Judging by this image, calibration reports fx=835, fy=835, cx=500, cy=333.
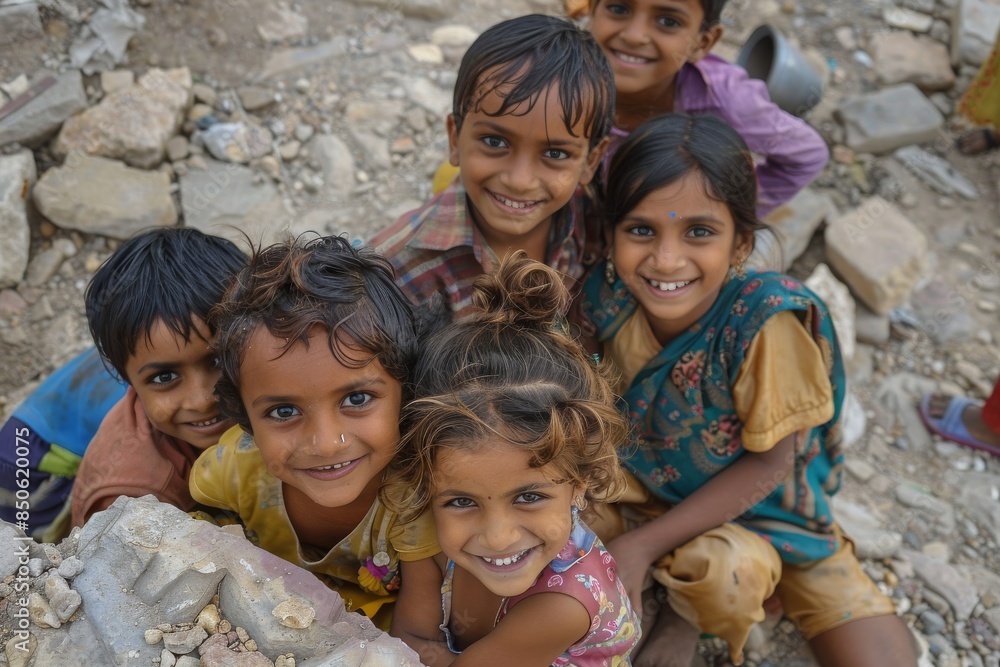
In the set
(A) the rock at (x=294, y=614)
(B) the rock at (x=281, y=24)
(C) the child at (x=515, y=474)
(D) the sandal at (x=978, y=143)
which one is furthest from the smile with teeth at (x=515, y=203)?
(D) the sandal at (x=978, y=143)

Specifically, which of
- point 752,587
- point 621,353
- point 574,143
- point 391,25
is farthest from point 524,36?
point 391,25

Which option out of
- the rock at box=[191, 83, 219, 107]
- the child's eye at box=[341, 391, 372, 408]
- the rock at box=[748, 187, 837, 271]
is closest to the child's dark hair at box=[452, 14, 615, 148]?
the child's eye at box=[341, 391, 372, 408]

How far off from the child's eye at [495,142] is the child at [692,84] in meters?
0.69

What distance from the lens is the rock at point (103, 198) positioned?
3361mm

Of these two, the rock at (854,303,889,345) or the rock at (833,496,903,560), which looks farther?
the rock at (854,303,889,345)

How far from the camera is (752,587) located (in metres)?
2.19

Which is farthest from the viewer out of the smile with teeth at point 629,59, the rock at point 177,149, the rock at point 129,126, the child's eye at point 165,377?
the rock at point 177,149

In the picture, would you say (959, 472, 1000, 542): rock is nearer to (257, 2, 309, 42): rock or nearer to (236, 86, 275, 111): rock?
(236, 86, 275, 111): rock

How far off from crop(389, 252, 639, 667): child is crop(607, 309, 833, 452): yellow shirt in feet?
1.61

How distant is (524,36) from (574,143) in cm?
31

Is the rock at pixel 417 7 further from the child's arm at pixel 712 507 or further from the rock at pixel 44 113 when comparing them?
the child's arm at pixel 712 507

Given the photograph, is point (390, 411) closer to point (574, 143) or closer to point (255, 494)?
point (255, 494)

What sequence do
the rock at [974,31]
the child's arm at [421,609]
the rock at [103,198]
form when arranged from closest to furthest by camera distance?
1. the child's arm at [421,609]
2. the rock at [103,198]
3. the rock at [974,31]

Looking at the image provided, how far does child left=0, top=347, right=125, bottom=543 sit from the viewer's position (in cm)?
239
